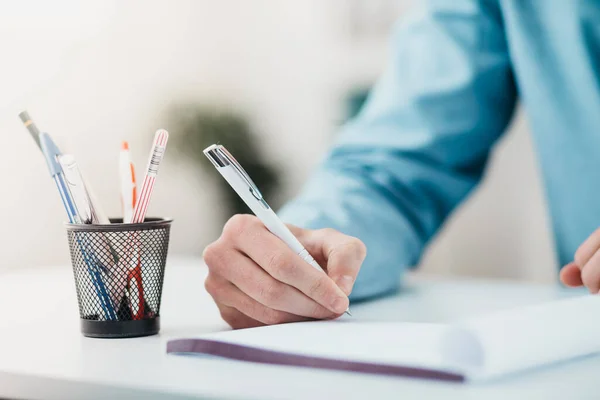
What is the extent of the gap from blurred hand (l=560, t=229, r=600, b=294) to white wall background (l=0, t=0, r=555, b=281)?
1135 mm

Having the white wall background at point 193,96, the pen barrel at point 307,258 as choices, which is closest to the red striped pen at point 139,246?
the pen barrel at point 307,258

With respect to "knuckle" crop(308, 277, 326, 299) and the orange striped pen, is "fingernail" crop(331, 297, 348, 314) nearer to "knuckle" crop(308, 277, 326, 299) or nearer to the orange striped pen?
"knuckle" crop(308, 277, 326, 299)

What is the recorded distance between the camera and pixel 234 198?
2.08 m

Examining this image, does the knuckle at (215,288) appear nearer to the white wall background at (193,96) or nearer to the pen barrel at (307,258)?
the pen barrel at (307,258)

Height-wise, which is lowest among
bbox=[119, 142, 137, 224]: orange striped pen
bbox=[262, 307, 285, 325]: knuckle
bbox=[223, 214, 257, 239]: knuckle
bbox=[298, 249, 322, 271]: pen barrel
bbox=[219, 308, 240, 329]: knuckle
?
bbox=[219, 308, 240, 329]: knuckle

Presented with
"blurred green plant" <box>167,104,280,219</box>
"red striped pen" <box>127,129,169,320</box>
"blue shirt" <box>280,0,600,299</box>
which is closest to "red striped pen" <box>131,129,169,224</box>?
"red striped pen" <box>127,129,169,320</box>

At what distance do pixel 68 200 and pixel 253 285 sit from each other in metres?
0.16

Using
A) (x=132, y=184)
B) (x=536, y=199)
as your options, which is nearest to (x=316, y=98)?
(x=536, y=199)

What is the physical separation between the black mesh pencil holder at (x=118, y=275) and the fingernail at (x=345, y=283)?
0.14 m

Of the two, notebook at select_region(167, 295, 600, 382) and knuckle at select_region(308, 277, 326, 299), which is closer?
notebook at select_region(167, 295, 600, 382)

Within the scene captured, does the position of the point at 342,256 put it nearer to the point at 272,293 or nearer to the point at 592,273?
the point at 272,293

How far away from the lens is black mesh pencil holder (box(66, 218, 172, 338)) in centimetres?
53

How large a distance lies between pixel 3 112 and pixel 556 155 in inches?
45.5

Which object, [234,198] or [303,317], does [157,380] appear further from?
[234,198]
